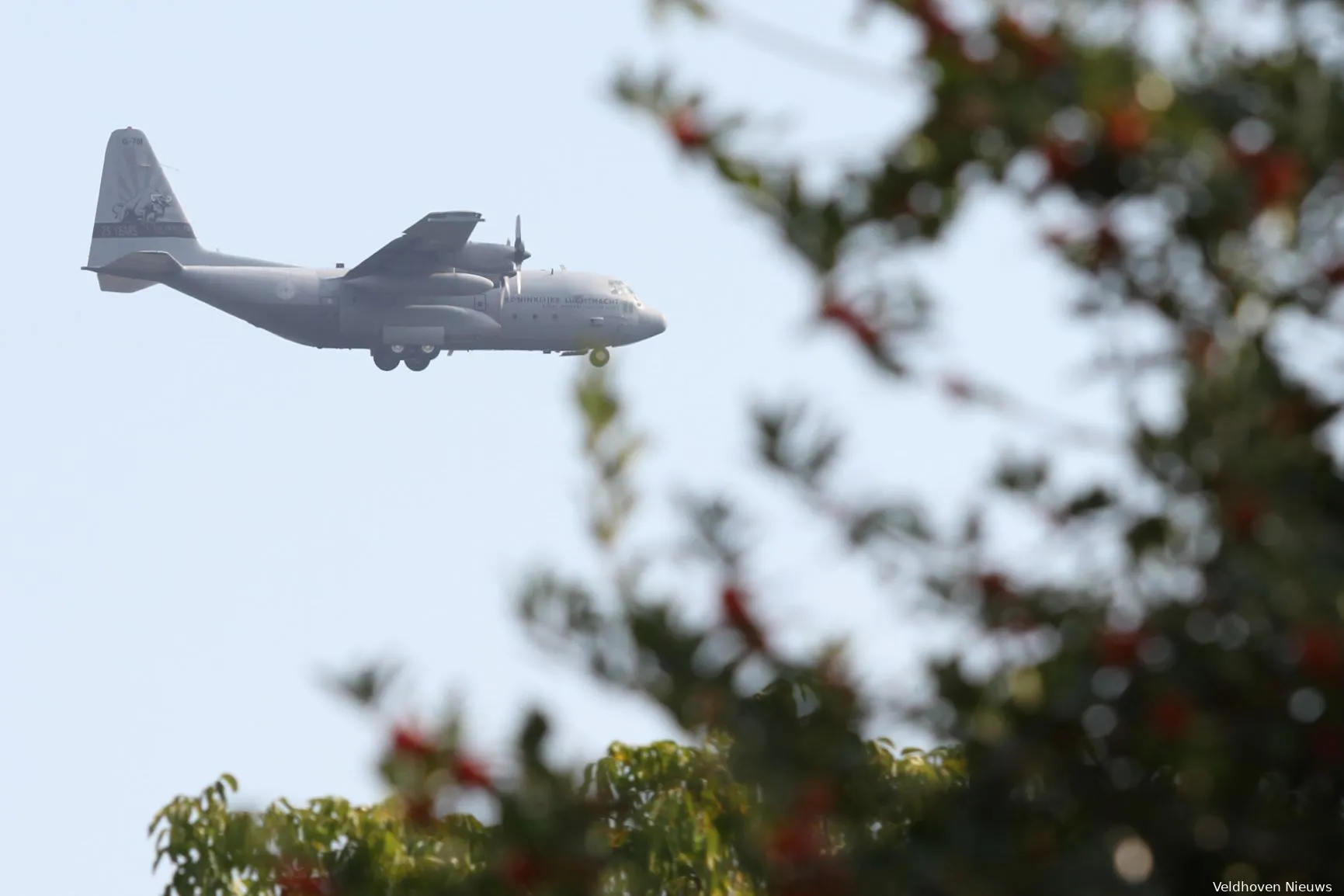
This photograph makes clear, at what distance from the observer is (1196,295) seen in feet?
24.1

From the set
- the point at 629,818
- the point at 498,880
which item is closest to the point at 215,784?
the point at 629,818

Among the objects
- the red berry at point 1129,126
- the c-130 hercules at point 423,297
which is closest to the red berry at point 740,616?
the red berry at point 1129,126

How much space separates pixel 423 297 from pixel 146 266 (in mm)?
8105

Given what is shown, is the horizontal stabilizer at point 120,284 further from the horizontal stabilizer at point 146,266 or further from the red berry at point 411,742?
the red berry at point 411,742

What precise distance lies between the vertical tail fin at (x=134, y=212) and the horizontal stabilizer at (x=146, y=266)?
3.57 m

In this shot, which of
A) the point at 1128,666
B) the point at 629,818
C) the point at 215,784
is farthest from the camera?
the point at 215,784

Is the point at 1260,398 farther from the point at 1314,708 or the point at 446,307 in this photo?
the point at 446,307

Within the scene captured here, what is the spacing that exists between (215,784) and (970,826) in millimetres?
7333

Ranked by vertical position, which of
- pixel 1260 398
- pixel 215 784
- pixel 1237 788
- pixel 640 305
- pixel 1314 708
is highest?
pixel 1260 398

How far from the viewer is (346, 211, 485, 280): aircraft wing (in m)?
64.6

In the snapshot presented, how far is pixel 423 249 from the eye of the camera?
65375 millimetres

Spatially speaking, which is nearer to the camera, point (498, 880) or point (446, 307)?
point (498, 880)

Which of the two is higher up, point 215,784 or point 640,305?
point 215,784

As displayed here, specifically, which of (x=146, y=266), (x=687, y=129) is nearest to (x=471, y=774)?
(x=687, y=129)
